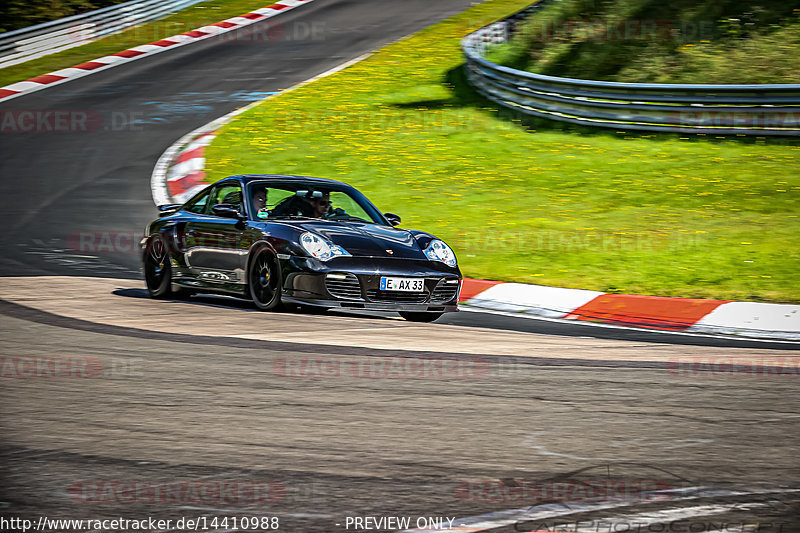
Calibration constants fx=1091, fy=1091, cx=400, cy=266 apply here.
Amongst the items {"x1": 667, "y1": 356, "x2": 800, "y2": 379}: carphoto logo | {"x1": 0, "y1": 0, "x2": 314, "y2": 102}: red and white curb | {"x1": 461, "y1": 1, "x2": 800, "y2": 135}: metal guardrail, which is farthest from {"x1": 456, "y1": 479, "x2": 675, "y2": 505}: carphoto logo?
{"x1": 0, "y1": 0, "x2": 314, "y2": 102}: red and white curb

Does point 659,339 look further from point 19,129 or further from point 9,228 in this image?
point 19,129

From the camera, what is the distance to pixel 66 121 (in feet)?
67.3

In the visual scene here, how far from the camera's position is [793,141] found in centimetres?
1664

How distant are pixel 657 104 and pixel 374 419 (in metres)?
13.9

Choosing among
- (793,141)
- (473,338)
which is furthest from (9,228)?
(793,141)

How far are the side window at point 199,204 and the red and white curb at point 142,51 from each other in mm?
13698

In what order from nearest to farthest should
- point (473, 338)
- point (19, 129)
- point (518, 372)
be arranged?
1. point (518, 372)
2. point (473, 338)
3. point (19, 129)

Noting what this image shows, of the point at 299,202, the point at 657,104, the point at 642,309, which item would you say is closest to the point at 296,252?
the point at 299,202

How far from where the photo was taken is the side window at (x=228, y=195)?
9922mm

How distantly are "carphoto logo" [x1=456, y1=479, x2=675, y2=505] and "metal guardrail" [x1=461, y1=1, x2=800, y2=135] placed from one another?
13.4 metres

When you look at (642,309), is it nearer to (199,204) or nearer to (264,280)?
(264,280)

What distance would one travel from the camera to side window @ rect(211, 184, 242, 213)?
9.92 meters

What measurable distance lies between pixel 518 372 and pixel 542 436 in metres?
1.60

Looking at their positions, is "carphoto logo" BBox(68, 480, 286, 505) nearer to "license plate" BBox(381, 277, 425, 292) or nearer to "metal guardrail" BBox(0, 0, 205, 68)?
"license plate" BBox(381, 277, 425, 292)
